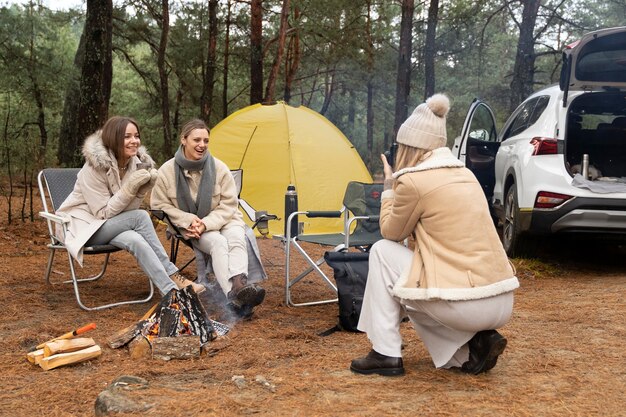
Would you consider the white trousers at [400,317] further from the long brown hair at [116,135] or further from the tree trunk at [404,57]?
the tree trunk at [404,57]

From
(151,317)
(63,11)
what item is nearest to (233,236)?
(151,317)

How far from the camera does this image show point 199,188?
4.74 m

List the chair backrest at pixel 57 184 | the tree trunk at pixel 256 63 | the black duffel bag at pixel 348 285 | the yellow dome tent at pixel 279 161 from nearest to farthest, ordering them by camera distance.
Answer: the black duffel bag at pixel 348 285
the chair backrest at pixel 57 184
the yellow dome tent at pixel 279 161
the tree trunk at pixel 256 63

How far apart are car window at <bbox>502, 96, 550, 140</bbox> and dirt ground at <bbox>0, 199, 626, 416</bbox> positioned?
5.92 feet

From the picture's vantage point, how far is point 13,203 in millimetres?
9914

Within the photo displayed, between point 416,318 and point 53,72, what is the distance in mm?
7856

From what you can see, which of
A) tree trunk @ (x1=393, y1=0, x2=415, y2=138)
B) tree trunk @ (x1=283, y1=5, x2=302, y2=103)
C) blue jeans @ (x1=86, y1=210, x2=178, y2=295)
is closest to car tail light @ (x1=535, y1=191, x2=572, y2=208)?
blue jeans @ (x1=86, y1=210, x2=178, y2=295)

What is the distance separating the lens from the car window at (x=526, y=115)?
6.34 metres

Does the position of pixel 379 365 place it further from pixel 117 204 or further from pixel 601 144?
pixel 601 144

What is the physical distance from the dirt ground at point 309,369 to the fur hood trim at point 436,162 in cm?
91

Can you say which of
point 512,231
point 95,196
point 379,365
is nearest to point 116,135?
point 95,196

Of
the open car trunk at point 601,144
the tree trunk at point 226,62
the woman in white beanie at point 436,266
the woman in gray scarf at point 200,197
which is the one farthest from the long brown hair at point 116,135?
the tree trunk at point 226,62

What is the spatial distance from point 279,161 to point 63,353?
501 centimetres

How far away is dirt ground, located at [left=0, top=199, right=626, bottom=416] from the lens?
2723 millimetres
